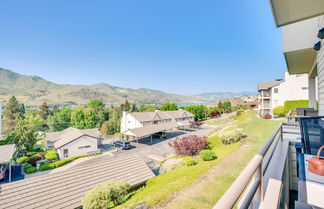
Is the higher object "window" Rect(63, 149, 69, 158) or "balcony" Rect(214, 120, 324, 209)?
"balcony" Rect(214, 120, 324, 209)

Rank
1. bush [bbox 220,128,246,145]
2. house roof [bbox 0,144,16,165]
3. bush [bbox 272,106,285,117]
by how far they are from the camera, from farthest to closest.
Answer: bush [bbox 272,106,285,117] → house roof [bbox 0,144,16,165] → bush [bbox 220,128,246,145]

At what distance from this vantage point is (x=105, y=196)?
5.44 metres

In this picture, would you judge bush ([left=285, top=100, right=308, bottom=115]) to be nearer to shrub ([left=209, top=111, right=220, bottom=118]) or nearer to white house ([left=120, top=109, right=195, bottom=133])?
white house ([left=120, top=109, right=195, bottom=133])

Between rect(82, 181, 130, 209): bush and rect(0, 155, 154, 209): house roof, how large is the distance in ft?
5.37

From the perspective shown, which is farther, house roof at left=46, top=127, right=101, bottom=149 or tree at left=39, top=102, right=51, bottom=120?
tree at left=39, top=102, right=51, bottom=120

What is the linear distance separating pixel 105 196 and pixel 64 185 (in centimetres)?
323

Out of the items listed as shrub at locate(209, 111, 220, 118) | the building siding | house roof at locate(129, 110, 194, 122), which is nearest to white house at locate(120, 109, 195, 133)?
house roof at locate(129, 110, 194, 122)

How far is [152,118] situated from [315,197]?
2816 cm

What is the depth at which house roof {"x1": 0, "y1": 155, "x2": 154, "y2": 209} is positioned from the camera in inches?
245

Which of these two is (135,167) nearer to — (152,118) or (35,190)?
(35,190)

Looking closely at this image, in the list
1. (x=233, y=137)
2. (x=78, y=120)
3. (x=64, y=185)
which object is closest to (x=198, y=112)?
(x=233, y=137)

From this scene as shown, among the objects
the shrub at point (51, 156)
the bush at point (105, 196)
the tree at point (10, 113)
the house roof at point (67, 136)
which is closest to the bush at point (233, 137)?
the bush at point (105, 196)

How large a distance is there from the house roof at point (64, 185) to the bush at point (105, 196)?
164 centimetres

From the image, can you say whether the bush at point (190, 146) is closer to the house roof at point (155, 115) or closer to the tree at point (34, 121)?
the house roof at point (155, 115)
